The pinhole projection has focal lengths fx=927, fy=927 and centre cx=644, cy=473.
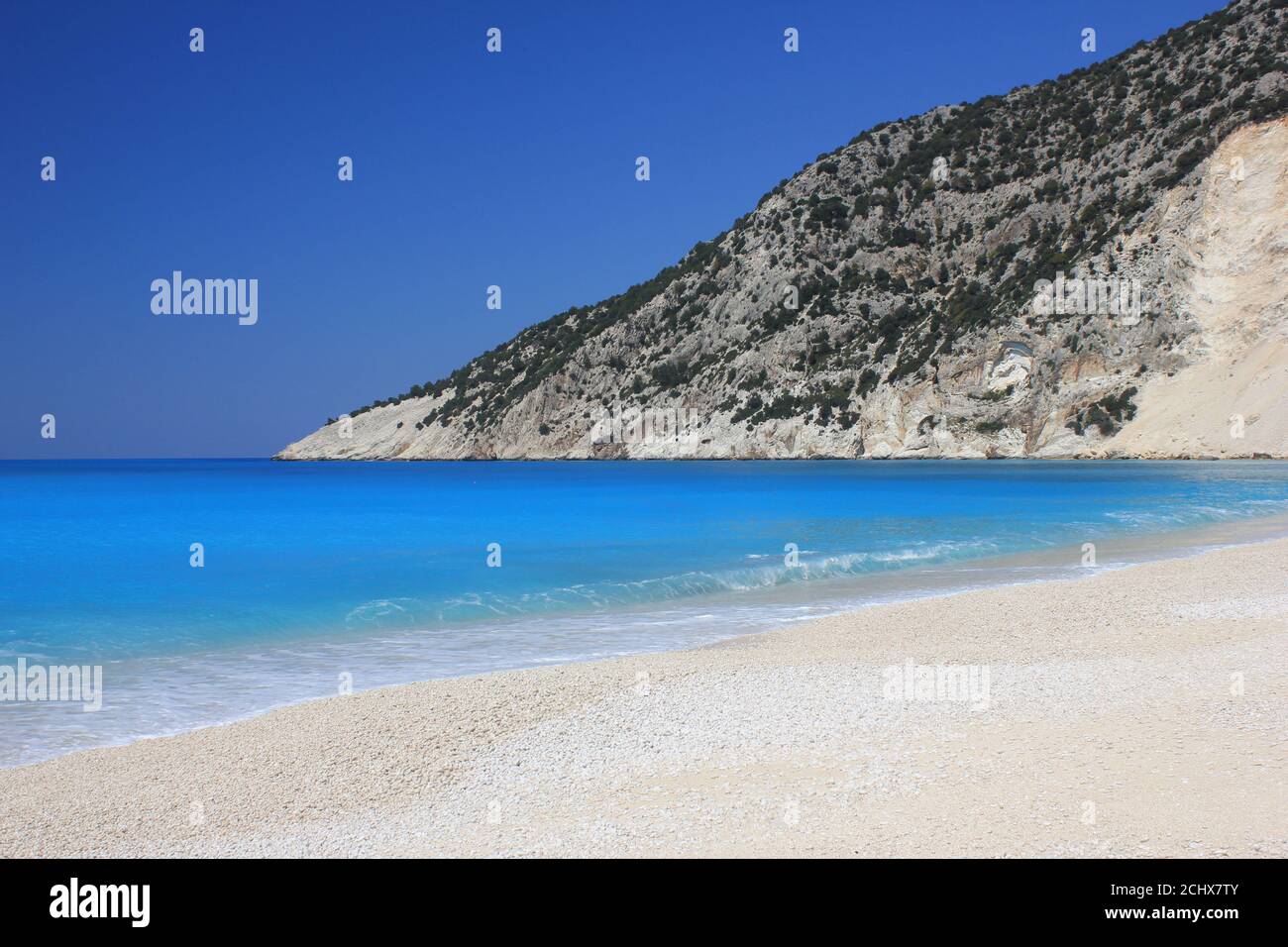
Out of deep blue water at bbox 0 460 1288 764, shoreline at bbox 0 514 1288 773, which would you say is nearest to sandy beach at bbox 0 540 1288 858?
shoreline at bbox 0 514 1288 773

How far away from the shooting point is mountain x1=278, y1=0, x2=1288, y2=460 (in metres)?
64.7

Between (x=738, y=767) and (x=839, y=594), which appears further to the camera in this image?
(x=839, y=594)

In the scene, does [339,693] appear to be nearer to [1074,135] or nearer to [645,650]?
[645,650]

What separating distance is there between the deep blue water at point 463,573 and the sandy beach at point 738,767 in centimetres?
190

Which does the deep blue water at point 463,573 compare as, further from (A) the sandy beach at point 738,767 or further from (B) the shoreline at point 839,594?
(A) the sandy beach at point 738,767

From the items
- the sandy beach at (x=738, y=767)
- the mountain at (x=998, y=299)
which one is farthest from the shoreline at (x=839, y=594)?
the mountain at (x=998, y=299)

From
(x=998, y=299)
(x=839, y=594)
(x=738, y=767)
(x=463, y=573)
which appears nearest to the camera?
(x=738, y=767)

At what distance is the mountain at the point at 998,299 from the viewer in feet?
212

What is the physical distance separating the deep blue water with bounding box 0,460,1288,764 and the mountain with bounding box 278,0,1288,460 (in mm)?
22199

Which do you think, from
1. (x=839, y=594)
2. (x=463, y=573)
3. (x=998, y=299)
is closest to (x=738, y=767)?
(x=839, y=594)

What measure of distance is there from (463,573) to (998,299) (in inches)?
2767

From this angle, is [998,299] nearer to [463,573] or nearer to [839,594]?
[463,573]

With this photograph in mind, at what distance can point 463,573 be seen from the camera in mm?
19734
